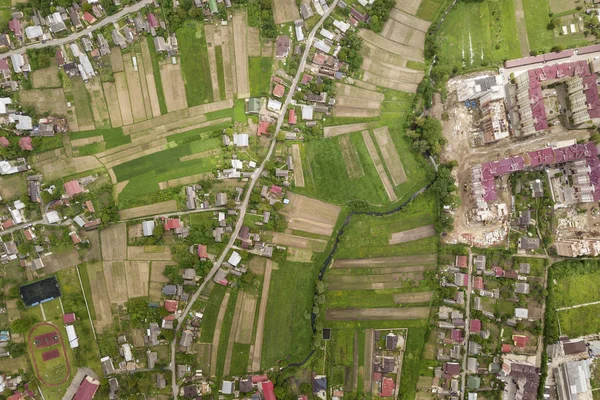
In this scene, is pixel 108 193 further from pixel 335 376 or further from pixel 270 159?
pixel 335 376

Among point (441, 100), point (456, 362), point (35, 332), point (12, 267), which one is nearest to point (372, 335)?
→ point (456, 362)

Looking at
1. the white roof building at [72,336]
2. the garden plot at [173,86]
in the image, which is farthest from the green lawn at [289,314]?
the garden plot at [173,86]

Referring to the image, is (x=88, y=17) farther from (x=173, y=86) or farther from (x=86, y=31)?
(x=173, y=86)

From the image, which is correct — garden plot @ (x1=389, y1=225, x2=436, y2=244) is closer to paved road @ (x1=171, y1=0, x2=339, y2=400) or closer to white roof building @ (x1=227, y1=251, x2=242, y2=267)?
paved road @ (x1=171, y1=0, x2=339, y2=400)

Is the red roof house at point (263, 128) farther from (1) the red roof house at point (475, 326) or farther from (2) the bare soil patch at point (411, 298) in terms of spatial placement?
(1) the red roof house at point (475, 326)

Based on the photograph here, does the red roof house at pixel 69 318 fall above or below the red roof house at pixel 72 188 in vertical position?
below

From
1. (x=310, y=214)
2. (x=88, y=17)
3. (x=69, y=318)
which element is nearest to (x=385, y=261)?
(x=310, y=214)
